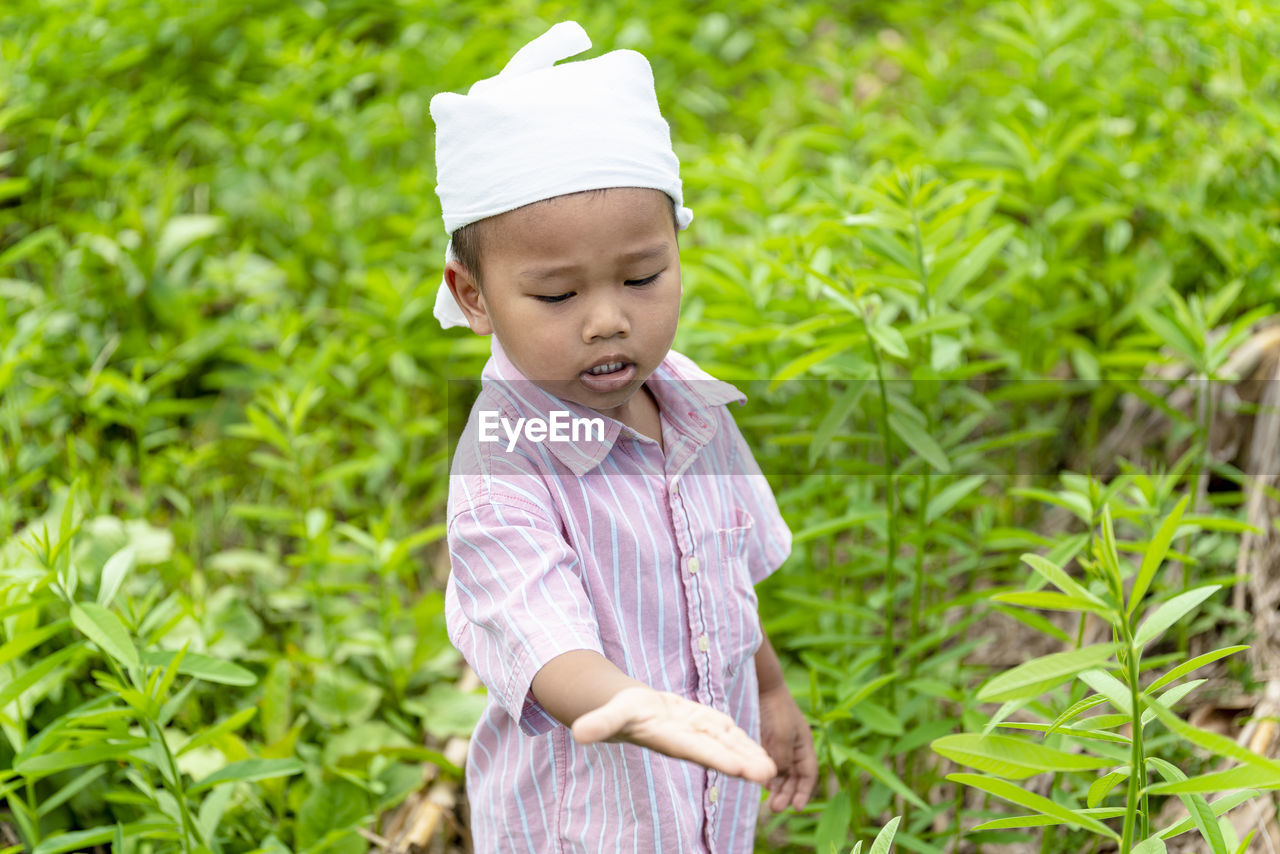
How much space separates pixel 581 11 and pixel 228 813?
3.27 meters

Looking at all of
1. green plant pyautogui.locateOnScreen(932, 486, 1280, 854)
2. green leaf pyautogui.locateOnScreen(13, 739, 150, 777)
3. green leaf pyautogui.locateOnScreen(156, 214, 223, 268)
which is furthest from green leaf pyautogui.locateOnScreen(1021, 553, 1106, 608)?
green leaf pyautogui.locateOnScreen(156, 214, 223, 268)

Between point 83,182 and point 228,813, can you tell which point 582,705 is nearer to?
point 228,813

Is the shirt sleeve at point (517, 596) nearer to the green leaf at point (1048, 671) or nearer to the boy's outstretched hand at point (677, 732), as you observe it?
the boy's outstretched hand at point (677, 732)

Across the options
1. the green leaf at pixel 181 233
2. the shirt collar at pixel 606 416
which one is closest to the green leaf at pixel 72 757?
the shirt collar at pixel 606 416

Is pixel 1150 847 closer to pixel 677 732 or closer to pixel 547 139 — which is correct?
pixel 677 732

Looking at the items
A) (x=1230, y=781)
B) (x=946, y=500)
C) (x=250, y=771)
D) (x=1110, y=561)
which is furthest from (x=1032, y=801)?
(x=250, y=771)

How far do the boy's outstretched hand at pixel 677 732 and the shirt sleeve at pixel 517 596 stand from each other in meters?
0.16

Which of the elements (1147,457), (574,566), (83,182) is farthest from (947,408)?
(83,182)

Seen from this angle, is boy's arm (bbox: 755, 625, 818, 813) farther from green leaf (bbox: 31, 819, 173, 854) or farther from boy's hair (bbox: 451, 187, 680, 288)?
green leaf (bbox: 31, 819, 173, 854)

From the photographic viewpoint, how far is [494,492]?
1409mm

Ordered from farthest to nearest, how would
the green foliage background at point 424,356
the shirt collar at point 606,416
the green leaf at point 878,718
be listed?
the green foliage background at point 424,356, the green leaf at point 878,718, the shirt collar at point 606,416

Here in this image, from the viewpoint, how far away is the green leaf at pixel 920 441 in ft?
6.25

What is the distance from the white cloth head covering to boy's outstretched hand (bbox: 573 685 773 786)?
0.59 m

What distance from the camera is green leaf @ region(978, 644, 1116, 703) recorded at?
1.15 m
